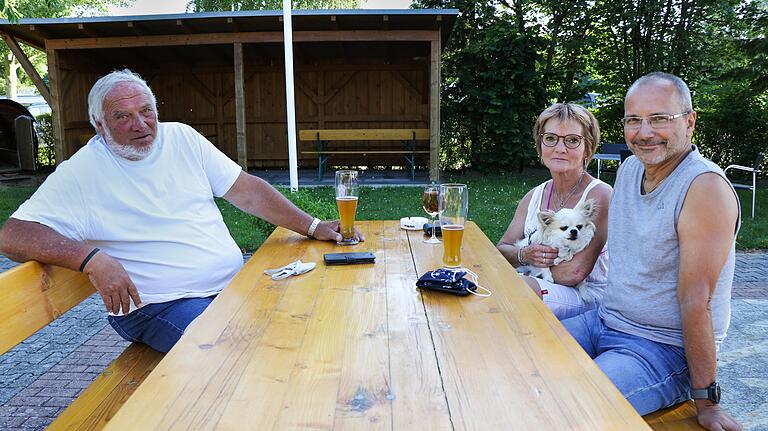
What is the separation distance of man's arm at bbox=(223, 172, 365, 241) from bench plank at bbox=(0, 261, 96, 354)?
81cm

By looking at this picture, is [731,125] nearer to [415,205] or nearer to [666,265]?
[415,205]

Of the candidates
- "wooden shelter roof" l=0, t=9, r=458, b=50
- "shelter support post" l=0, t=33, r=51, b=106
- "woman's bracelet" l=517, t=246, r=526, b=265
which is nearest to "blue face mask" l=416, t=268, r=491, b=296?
"woman's bracelet" l=517, t=246, r=526, b=265

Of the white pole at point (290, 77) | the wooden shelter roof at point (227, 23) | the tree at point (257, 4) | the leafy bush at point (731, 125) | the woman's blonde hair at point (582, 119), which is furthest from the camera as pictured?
the tree at point (257, 4)

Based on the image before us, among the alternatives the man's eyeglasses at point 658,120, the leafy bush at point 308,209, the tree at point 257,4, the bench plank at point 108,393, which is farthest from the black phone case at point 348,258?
the tree at point 257,4

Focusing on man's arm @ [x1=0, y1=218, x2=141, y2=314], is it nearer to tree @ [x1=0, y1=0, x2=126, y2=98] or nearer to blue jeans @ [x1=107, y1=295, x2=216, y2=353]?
blue jeans @ [x1=107, y1=295, x2=216, y2=353]

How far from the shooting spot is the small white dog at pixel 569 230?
2.46 metres

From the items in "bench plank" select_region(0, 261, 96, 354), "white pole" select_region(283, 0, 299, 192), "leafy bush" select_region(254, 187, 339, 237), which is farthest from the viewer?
"white pole" select_region(283, 0, 299, 192)

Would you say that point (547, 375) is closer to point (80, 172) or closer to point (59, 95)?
point (80, 172)

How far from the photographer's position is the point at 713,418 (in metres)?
1.69

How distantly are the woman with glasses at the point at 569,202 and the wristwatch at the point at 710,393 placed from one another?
0.82 m

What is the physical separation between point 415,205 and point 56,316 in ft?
21.7

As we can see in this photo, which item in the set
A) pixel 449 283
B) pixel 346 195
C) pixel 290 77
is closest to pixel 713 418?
pixel 449 283

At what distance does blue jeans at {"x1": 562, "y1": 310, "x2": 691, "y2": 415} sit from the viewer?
1.76 meters

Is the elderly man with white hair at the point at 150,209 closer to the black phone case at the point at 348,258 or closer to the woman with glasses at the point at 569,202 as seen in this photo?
the black phone case at the point at 348,258
